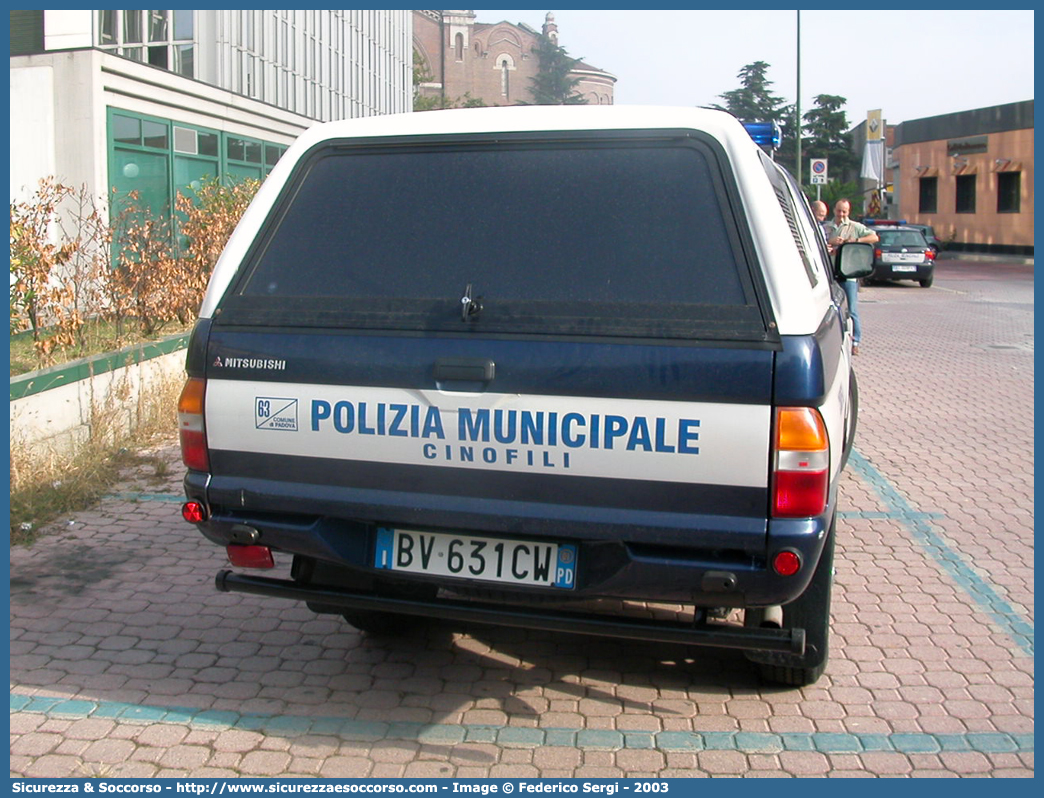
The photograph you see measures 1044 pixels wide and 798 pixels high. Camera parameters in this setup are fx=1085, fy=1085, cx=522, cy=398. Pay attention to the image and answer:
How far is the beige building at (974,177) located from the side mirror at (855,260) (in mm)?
35440

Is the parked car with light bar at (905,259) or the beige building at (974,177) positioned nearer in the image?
the parked car with light bar at (905,259)

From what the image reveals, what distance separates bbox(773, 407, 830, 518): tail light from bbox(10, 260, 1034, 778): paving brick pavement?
96 centimetres

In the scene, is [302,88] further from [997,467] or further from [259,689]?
[259,689]

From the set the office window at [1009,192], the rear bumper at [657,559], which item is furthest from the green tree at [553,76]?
the rear bumper at [657,559]

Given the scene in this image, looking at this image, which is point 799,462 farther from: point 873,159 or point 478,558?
point 873,159

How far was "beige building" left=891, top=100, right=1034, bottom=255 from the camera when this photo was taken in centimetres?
3959

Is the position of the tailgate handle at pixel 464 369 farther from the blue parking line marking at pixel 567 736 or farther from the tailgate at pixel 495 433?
the blue parking line marking at pixel 567 736

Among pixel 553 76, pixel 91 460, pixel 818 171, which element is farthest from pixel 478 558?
pixel 553 76

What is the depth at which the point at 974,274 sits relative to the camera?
31641 millimetres

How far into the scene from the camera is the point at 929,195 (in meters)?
47.7

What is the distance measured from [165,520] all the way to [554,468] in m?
3.69

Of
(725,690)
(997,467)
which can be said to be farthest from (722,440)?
(997,467)

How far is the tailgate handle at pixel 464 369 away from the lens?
340 centimetres

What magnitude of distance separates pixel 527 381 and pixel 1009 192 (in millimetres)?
42390
